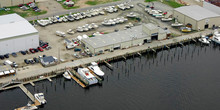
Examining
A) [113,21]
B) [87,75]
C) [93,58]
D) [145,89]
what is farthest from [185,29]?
[87,75]

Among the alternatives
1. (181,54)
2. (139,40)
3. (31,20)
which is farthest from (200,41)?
(31,20)

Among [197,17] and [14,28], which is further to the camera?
[197,17]

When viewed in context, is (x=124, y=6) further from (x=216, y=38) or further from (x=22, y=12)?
(x=216, y=38)

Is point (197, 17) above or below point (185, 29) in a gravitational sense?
above

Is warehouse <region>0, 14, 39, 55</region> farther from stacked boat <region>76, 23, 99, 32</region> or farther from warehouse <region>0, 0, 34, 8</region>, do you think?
warehouse <region>0, 0, 34, 8</region>

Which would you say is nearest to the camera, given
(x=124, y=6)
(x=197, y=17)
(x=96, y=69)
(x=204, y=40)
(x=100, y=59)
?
(x=96, y=69)

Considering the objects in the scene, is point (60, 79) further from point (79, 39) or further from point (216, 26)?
point (216, 26)

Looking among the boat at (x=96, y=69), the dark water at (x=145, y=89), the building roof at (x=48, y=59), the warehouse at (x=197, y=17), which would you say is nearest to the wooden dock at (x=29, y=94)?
the dark water at (x=145, y=89)
